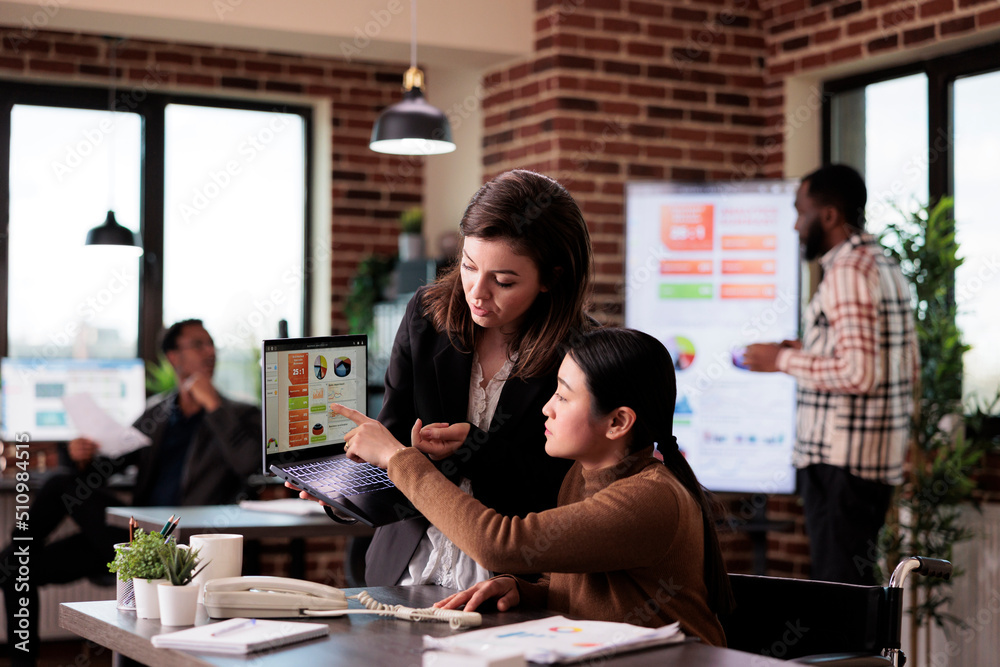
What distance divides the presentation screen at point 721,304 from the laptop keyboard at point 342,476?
2.49 m

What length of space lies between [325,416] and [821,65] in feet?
11.0

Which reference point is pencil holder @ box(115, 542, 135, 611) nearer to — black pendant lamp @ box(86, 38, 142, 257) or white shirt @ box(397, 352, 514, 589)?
white shirt @ box(397, 352, 514, 589)

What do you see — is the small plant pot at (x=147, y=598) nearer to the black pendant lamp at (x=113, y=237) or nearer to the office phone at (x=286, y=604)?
the office phone at (x=286, y=604)

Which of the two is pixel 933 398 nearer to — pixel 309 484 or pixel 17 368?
pixel 309 484

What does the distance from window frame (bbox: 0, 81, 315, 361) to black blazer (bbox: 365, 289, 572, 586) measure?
385 centimetres

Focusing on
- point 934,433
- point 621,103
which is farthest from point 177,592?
point 621,103

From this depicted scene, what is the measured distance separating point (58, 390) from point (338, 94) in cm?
214

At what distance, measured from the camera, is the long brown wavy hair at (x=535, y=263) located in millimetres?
2010

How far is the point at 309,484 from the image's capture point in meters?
1.90

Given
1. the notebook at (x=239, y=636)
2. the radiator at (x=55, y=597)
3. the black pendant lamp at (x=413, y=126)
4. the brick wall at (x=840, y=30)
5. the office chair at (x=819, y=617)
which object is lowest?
the radiator at (x=55, y=597)

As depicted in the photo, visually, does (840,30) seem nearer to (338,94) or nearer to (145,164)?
(338,94)

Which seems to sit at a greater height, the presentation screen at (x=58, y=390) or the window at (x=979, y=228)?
the window at (x=979, y=228)

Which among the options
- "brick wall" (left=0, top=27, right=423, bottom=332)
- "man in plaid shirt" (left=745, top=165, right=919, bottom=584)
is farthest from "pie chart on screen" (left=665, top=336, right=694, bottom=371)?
"brick wall" (left=0, top=27, right=423, bottom=332)

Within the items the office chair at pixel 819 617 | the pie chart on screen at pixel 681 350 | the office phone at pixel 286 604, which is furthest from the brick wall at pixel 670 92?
the office phone at pixel 286 604
